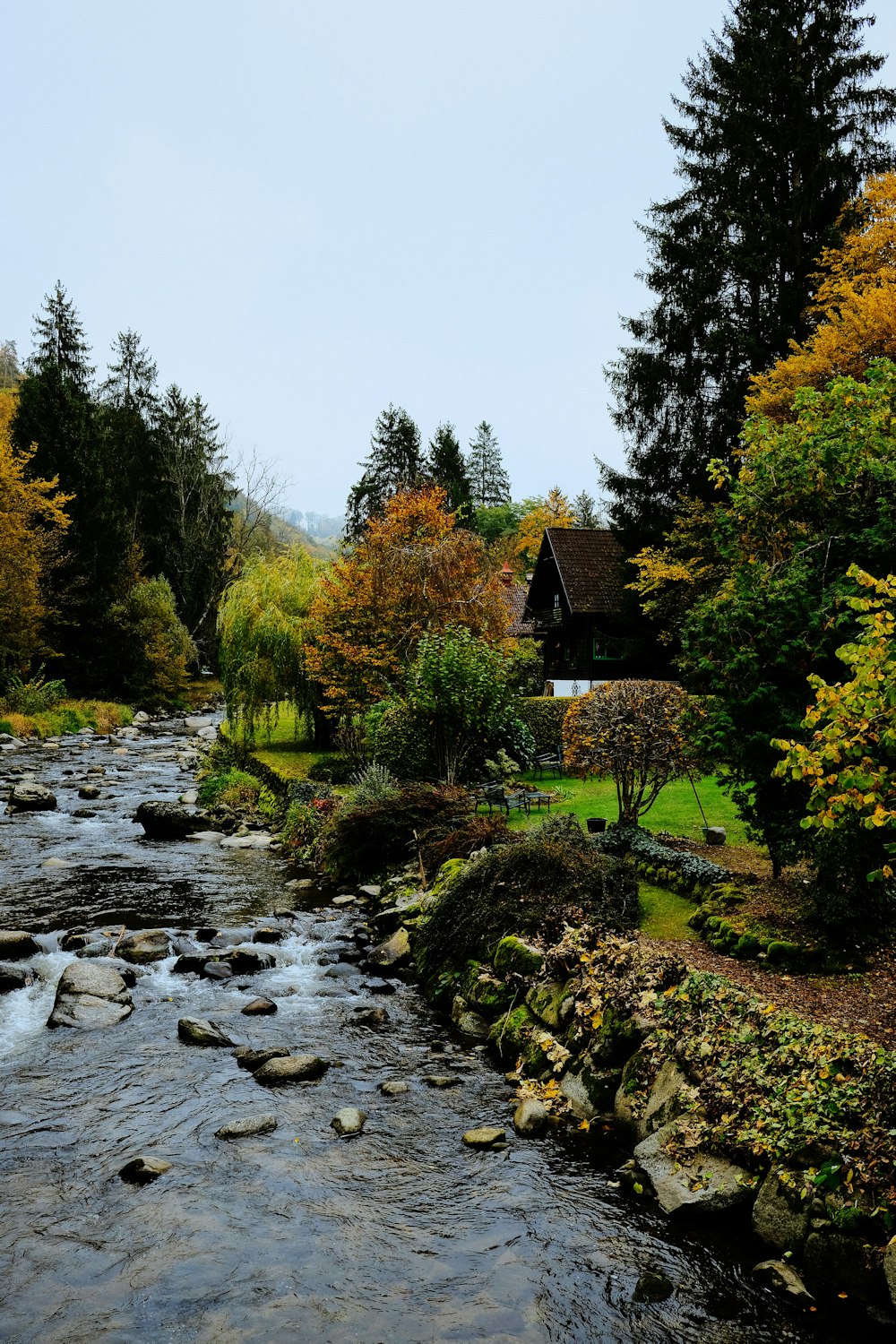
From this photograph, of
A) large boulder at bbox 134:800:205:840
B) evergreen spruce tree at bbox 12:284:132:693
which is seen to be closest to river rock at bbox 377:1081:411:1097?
large boulder at bbox 134:800:205:840

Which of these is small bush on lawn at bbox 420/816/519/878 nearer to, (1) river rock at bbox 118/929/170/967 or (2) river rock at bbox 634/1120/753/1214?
(1) river rock at bbox 118/929/170/967

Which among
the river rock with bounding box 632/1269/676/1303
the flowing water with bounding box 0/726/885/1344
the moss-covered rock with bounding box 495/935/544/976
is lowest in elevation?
the flowing water with bounding box 0/726/885/1344

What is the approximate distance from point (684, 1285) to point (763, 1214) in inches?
25.6

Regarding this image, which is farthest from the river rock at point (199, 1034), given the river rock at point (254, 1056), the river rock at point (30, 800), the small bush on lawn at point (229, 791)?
the river rock at point (30, 800)

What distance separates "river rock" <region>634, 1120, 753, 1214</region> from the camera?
5145 mm

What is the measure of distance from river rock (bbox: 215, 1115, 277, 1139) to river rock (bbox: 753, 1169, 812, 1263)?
3575 millimetres

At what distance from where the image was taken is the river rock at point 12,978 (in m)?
8.66

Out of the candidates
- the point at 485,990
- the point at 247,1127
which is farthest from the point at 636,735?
the point at 247,1127

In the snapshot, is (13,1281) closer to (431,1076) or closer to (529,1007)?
(431,1076)

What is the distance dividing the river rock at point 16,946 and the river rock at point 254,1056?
342cm

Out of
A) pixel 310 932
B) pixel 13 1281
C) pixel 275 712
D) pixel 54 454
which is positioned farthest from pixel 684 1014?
pixel 54 454

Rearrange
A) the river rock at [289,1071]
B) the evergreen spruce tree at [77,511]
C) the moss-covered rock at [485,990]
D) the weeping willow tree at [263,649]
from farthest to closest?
the evergreen spruce tree at [77,511]
the weeping willow tree at [263,649]
the moss-covered rock at [485,990]
the river rock at [289,1071]

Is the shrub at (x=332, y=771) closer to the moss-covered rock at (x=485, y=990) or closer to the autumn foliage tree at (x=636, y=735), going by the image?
the autumn foliage tree at (x=636, y=735)

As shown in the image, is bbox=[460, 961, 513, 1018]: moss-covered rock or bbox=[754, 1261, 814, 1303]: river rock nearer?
bbox=[754, 1261, 814, 1303]: river rock
